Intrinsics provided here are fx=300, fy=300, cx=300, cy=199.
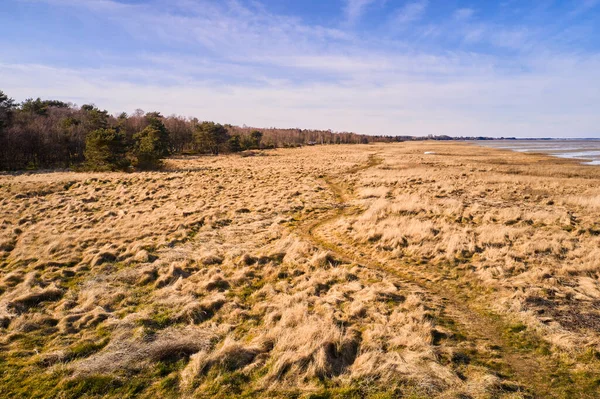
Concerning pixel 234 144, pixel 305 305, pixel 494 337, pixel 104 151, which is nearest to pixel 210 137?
pixel 234 144

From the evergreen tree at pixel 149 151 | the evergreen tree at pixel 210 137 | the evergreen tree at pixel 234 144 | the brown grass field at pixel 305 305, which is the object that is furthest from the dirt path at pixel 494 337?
the evergreen tree at pixel 234 144

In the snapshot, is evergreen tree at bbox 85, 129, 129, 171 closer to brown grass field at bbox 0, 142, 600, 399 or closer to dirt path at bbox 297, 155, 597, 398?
brown grass field at bbox 0, 142, 600, 399

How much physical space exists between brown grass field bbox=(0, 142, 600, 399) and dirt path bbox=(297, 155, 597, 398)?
41 millimetres

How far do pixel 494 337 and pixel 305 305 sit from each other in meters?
4.45

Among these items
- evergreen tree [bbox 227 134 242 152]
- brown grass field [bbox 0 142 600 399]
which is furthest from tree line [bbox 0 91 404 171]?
brown grass field [bbox 0 142 600 399]

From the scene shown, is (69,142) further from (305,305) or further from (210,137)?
(305,305)

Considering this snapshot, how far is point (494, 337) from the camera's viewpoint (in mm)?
6773

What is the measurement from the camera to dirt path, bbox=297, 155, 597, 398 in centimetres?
538

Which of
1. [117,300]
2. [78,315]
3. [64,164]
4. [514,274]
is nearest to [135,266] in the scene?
[117,300]

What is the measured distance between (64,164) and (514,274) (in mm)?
64806

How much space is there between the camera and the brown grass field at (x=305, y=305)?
552 centimetres

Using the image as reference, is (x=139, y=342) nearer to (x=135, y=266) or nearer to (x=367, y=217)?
(x=135, y=266)

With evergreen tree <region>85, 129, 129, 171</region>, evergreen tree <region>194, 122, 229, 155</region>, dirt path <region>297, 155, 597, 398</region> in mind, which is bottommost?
dirt path <region>297, 155, 597, 398</region>

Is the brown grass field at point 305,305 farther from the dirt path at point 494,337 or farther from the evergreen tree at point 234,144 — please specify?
the evergreen tree at point 234,144
